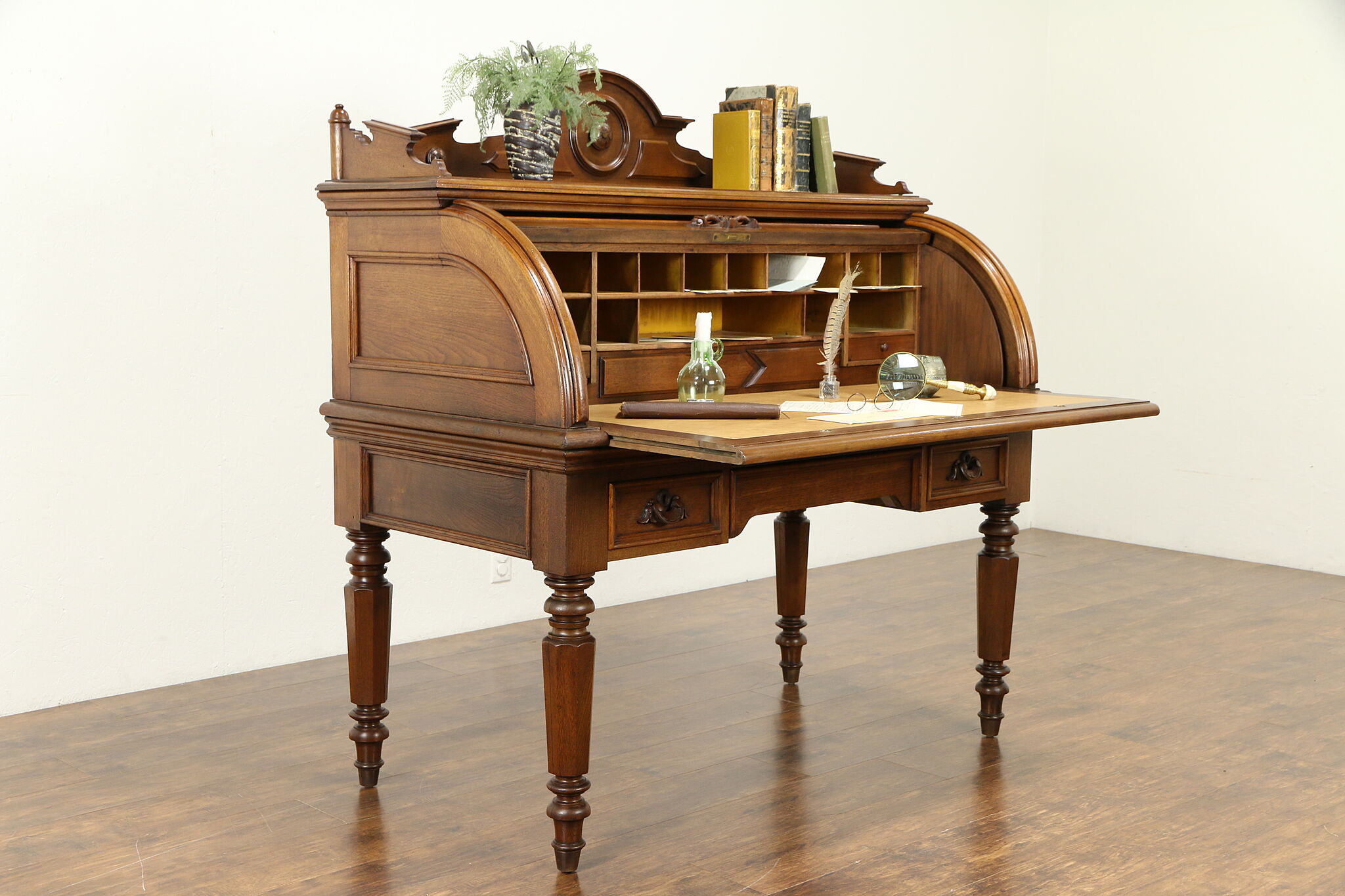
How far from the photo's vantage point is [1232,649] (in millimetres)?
4023

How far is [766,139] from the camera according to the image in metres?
3.24

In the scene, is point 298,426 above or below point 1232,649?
above

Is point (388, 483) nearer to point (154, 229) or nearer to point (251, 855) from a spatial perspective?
point (251, 855)

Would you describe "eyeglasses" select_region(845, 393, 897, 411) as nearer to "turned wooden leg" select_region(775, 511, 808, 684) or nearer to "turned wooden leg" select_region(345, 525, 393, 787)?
"turned wooden leg" select_region(775, 511, 808, 684)

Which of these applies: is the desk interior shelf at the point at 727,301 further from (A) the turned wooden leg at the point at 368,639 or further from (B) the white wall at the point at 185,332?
(B) the white wall at the point at 185,332

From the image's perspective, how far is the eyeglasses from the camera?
278cm

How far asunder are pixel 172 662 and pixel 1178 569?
3.49 meters

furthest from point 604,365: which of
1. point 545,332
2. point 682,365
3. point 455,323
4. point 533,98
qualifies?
point 533,98

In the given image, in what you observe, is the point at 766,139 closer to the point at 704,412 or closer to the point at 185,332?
the point at 704,412

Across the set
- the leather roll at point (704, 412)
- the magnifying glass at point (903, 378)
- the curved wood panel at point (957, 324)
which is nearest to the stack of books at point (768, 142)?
the curved wood panel at point (957, 324)

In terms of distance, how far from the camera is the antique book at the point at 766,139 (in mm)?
3236

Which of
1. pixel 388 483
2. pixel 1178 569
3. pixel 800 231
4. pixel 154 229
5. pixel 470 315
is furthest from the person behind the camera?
pixel 1178 569

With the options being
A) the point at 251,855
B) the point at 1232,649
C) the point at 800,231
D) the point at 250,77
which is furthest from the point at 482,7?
the point at 1232,649

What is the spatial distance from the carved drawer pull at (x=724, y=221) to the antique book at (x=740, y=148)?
219mm
